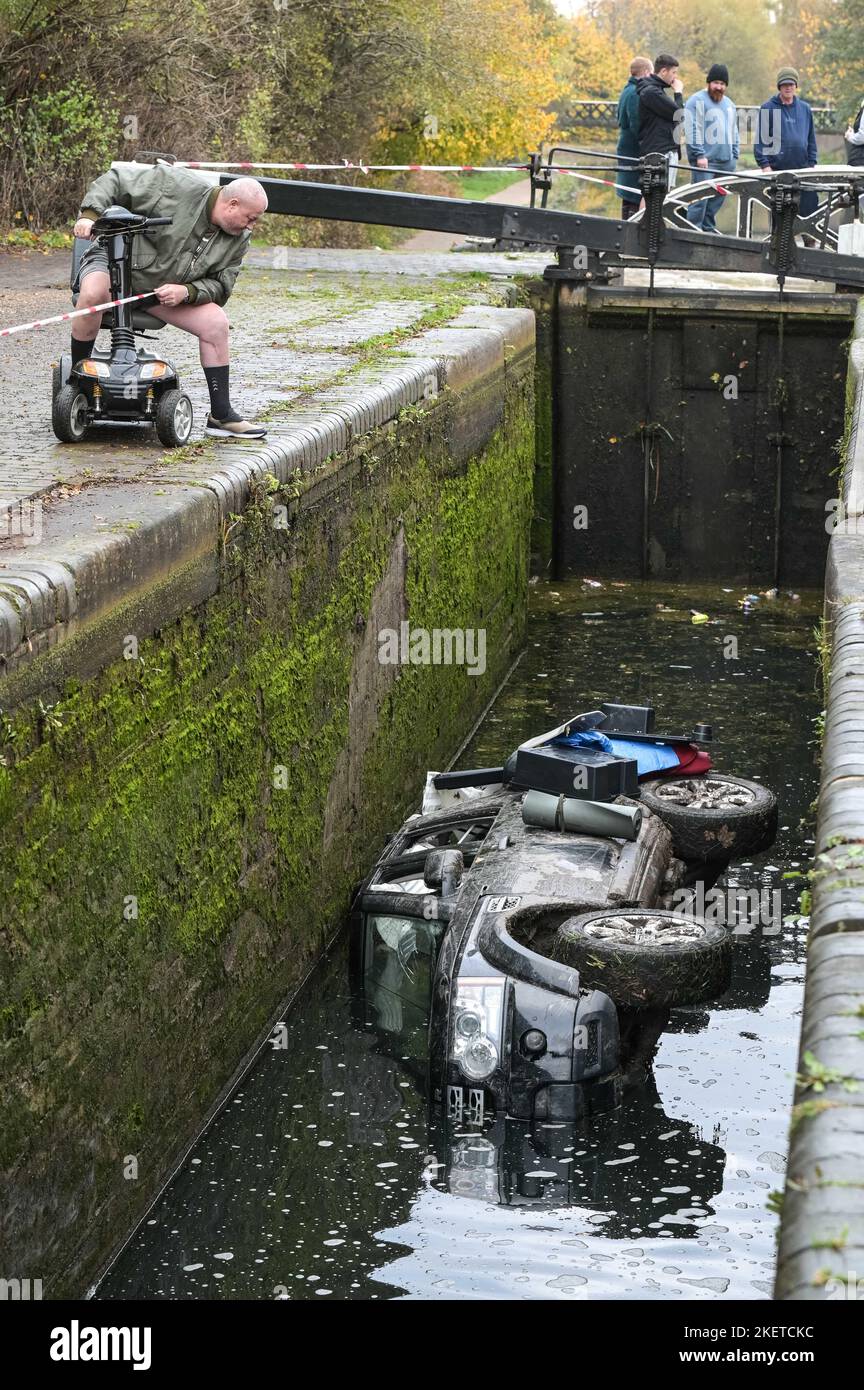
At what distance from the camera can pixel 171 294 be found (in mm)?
9133

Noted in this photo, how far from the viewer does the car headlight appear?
816cm

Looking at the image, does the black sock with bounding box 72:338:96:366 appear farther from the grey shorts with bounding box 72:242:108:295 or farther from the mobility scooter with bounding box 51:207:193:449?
the grey shorts with bounding box 72:242:108:295

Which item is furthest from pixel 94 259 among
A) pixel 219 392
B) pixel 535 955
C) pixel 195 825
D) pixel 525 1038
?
pixel 525 1038

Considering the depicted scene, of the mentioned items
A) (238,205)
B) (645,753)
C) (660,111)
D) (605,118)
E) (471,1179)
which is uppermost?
(605,118)

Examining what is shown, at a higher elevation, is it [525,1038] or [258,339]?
[258,339]

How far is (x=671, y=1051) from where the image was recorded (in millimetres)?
9391

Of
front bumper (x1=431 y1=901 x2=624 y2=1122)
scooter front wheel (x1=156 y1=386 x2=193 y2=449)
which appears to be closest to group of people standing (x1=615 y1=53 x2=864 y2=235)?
scooter front wheel (x1=156 y1=386 x2=193 y2=449)

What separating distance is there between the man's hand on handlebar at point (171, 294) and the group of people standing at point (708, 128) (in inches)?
459

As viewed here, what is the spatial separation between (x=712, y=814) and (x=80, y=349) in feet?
13.8

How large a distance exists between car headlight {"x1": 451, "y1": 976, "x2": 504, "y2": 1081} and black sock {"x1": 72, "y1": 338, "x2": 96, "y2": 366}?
11.8 ft

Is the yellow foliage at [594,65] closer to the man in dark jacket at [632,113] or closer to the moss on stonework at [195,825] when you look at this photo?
the man in dark jacket at [632,113]

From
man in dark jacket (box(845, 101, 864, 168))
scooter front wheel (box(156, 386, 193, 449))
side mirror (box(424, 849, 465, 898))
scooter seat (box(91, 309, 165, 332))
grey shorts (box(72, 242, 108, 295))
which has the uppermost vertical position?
man in dark jacket (box(845, 101, 864, 168))

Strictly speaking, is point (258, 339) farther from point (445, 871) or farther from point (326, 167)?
point (445, 871)

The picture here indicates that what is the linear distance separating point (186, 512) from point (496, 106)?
2670 centimetres
